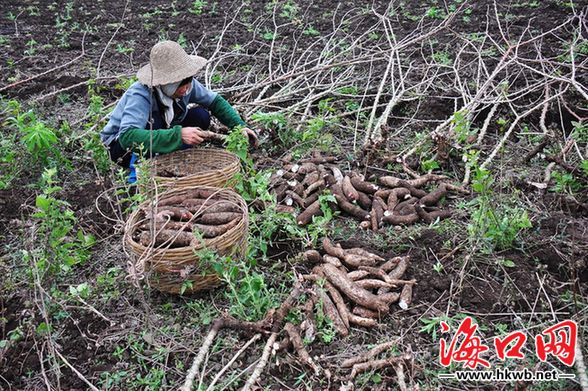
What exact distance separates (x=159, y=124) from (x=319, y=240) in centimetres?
144

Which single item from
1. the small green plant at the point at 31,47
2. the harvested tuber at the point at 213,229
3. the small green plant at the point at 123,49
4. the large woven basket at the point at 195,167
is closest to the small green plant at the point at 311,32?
the small green plant at the point at 123,49

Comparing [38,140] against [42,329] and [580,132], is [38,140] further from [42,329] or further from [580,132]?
[580,132]

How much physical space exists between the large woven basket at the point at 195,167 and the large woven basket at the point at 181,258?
40 centimetres

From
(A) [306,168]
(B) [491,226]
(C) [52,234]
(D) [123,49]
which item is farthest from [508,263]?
(D) [123,49]

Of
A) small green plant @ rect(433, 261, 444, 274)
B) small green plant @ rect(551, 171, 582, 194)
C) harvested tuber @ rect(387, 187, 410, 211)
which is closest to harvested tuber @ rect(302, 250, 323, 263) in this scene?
small green plant @ rect(433, 261, 444, 274)

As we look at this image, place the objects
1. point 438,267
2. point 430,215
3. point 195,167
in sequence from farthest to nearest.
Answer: point 195,167, point 430,215, point 438,267

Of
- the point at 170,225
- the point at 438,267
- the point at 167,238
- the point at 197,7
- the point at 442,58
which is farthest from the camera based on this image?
the point at 197,7

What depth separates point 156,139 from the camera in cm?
350

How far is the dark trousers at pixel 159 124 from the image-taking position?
3721 mm

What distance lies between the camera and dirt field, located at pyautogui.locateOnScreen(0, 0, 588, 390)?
257 cm

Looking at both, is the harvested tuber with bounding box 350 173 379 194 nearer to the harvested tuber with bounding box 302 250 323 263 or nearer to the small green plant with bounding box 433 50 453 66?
the harvested tuber with bounding box 302 250 323 263

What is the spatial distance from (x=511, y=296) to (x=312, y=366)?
113cm

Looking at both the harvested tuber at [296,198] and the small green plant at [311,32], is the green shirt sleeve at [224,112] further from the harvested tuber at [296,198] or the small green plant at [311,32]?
the small green plant at [311,32]

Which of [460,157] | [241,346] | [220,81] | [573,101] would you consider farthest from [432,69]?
[241,346]
